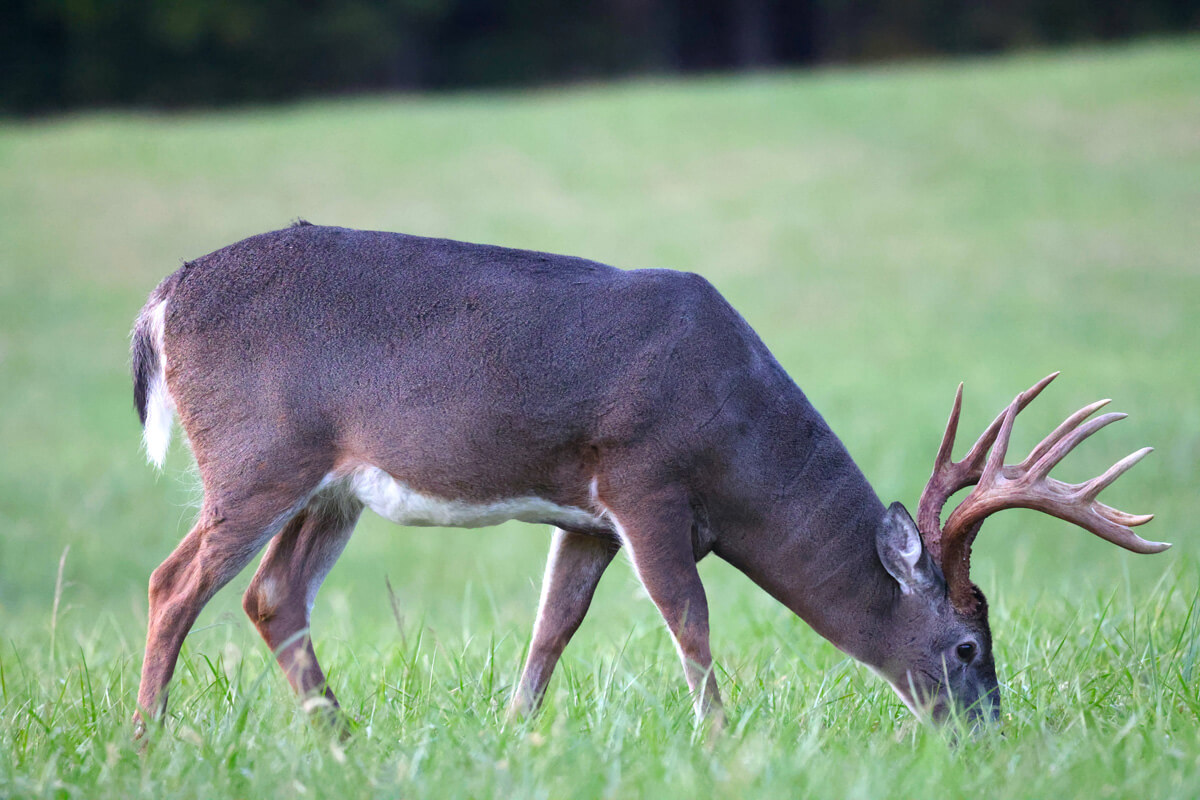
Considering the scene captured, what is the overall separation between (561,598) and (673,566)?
0.60 metres

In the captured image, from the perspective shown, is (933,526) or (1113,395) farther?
(1113,395)

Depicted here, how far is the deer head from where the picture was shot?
4102 mm

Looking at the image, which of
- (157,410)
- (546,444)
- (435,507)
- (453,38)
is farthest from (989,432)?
(453,38)

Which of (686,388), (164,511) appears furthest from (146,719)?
Result: (164,511)

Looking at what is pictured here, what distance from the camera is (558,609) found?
439cm

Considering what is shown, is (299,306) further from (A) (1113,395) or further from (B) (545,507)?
(A) (1113,395)

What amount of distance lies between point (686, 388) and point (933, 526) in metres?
1.02

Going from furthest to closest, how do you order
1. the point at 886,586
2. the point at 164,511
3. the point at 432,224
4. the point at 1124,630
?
the point at 432,224 < the point at 164,511 < the point at 1124,630 < the point at 886,586

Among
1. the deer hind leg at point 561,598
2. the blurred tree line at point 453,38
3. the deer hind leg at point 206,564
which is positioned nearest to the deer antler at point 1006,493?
the deer hind leg at point 561,598

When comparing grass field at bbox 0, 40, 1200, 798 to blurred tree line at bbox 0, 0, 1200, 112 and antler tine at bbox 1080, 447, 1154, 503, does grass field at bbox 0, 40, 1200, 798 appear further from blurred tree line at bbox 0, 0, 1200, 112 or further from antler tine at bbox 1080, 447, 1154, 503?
blurred tree line at bbox 0, 0, 1200, 112

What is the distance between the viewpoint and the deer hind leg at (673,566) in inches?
154

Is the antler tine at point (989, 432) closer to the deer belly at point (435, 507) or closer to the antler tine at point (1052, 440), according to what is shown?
the antler tine at point (1052, 440)

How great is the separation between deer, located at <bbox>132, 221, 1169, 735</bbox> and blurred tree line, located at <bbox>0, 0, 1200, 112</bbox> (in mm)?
32374

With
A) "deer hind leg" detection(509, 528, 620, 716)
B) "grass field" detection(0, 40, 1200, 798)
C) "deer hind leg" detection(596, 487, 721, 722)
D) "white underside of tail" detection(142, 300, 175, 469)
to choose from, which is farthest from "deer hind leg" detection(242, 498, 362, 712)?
"deer hind leg" detection(596, 487, 721, 722)
